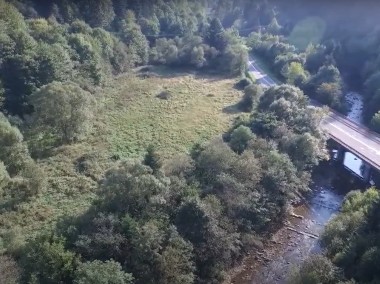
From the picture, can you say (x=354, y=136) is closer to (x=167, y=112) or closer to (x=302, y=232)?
(x=302, y=232)

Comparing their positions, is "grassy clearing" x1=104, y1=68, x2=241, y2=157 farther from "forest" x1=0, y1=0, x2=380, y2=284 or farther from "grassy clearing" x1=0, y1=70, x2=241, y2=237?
"forest" x1=0, y1=0, x2=380, y2=284

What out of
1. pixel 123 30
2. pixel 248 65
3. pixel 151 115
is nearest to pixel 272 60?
pixel 248 65

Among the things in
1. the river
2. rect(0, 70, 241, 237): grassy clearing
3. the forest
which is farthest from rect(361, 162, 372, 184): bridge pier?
rect(0, 70, 241, 237): grassy clearing

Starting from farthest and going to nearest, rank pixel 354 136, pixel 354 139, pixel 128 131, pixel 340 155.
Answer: pixel 128 131 < pixel 354 136 < pixel 340 155 < pixel 354 139

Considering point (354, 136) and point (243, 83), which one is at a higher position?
point (354, 136)

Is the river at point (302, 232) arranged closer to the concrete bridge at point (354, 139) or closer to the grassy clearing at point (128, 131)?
the concrete bridge at point (354, 139)

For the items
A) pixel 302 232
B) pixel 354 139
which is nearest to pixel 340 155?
pixel 354 139
